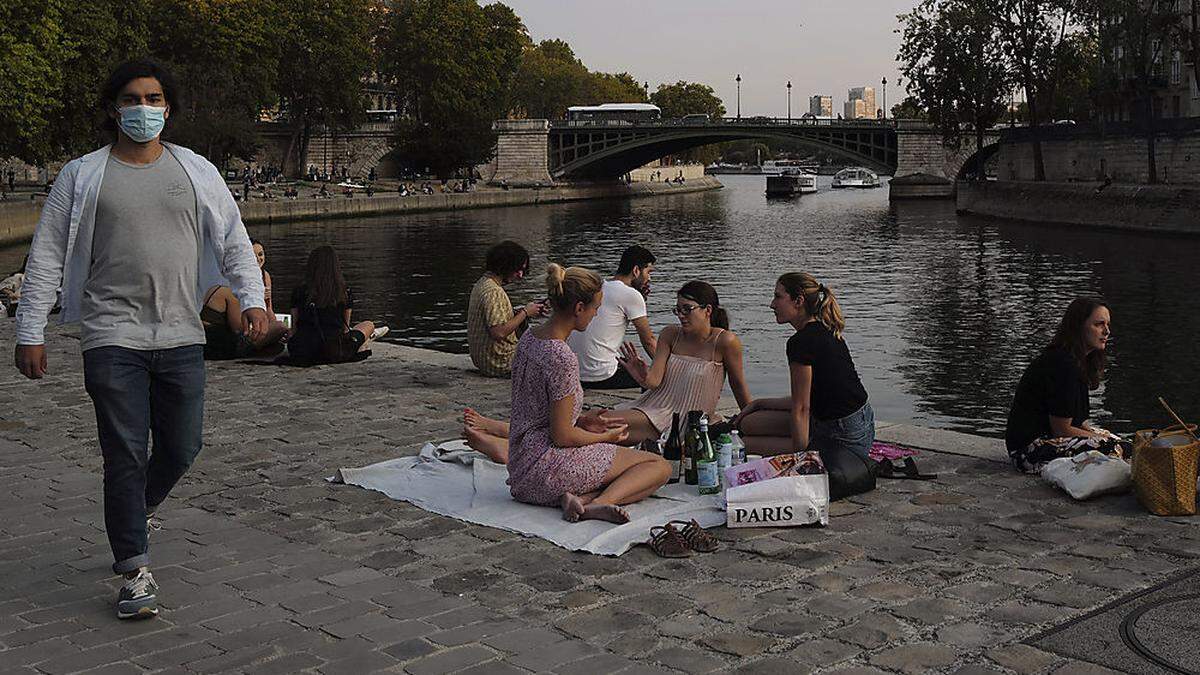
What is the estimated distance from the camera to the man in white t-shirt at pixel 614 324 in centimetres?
1123

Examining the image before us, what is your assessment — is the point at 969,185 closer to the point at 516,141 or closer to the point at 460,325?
the point at 516,141

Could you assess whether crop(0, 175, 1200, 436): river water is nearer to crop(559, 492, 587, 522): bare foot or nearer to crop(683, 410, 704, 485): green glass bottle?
crop(683, 410, 704, 485): green glass bottle

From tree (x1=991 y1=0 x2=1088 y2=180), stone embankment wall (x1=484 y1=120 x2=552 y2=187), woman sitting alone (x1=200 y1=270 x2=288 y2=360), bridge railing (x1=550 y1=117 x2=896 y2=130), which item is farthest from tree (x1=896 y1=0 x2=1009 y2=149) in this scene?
woman sitting alone (x1=200 y1=270 x2=288 y2=360)

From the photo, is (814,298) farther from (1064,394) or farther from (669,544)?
(669,544)

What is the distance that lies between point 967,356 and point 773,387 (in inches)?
165

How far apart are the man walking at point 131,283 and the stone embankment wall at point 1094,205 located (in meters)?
40.2

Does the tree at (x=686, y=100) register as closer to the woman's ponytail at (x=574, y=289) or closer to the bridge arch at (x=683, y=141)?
the bridge arch at (x=683, y=141)

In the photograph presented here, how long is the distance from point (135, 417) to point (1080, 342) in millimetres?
4937

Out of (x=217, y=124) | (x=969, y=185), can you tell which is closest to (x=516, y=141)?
(x=217, y=124)

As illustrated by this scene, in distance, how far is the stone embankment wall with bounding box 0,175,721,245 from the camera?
142ft

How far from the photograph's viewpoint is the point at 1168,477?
7223 mm

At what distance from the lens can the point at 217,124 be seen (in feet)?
220

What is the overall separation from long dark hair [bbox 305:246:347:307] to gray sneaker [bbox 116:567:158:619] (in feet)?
23.4

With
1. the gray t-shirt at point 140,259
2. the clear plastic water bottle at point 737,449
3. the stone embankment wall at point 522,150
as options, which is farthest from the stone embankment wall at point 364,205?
the gray t-shirt at point 140,259
